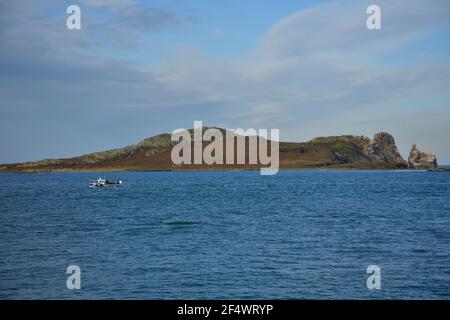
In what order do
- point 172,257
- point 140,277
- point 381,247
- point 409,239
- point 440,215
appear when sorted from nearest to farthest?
point 140,277 → point 172,257 → point 381,247 → point 409,239 → point 440,215

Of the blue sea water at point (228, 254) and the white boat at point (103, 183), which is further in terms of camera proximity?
the white boat at point (103, 183)

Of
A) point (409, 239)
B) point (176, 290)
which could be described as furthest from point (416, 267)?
point (176, 290)

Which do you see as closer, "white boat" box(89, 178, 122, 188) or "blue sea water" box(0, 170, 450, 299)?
"blue sea water" box(0, 170, 450, 299)

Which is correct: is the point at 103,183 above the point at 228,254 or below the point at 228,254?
above

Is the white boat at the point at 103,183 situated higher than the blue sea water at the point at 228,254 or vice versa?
the white boat at the point at 103,183

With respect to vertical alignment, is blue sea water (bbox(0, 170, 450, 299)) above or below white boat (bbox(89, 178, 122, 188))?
below

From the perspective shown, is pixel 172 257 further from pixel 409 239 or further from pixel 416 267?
pixel 409 239

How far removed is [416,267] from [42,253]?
32.9 m

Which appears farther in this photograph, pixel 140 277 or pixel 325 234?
pixel 325 234

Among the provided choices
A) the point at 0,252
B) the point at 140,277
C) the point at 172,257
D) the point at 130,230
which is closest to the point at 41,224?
the point at 130,230

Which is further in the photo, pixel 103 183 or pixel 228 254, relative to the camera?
pixel 103 183

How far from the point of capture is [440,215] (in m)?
76.8
